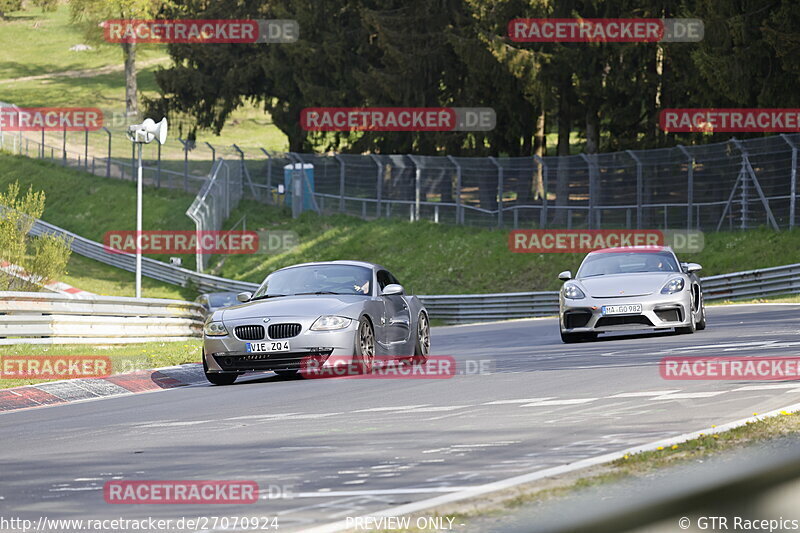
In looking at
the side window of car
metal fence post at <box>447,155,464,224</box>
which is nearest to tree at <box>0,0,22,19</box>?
metal fence post at <box>447,155,464,224</box>

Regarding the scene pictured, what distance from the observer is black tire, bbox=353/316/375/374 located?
1432cm

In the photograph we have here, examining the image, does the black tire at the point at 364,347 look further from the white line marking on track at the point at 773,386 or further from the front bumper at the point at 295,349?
the white line marking on track at the point at 773,386

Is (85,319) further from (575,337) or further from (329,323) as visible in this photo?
(575,337)

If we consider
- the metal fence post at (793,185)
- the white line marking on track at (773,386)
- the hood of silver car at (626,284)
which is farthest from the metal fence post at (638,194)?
the white line marking on track at (773,386)

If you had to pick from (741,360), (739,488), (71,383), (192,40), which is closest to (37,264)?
(71,383)

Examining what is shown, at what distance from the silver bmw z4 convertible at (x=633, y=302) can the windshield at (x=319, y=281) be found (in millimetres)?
3733

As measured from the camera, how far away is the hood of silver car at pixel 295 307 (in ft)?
46.6

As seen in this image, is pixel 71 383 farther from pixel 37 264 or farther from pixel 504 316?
pixel 504 316

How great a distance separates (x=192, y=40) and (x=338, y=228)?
15208 mm

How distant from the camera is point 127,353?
1820cm

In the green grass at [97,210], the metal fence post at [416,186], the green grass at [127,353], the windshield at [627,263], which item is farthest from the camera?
the green grass at [97,210]

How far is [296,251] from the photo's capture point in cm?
4575

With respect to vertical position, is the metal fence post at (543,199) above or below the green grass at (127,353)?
above

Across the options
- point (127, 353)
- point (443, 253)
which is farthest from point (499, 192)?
point (127, 353)
